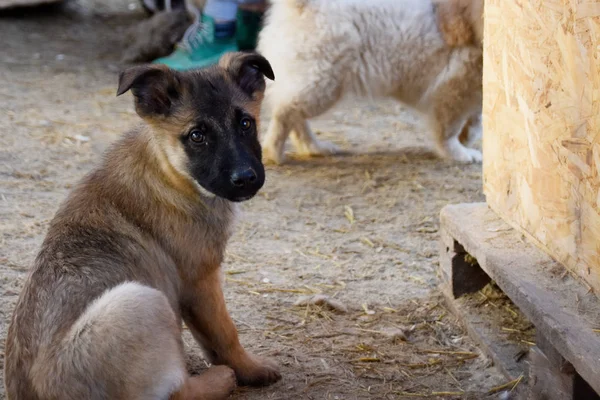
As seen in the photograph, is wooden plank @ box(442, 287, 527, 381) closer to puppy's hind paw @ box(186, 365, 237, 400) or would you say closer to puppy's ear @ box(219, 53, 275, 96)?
puppy's hind paw @ box(186, 365, 237, 400)

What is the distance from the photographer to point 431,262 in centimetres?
538

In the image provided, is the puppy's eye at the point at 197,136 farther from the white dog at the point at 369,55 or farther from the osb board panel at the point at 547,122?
the white dog at the point at 369,55

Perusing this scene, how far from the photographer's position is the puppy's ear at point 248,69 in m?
3.94

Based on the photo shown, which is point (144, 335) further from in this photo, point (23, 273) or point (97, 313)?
point (23, 273)

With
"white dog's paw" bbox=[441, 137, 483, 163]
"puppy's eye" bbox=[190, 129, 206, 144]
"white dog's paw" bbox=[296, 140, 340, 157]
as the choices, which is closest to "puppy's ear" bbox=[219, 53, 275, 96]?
"puppy's eye" bbox=[190, 129, 206, 144]

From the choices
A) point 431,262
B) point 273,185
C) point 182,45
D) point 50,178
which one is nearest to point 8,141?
point 50,178

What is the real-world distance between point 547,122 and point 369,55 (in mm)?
3489

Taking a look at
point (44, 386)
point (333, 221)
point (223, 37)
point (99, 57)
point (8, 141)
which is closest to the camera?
point (44, 386)

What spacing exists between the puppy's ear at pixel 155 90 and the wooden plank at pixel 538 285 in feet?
5.60

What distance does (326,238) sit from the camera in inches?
229

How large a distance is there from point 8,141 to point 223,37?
3.51 metres

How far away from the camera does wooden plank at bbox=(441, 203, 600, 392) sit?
10.4ft

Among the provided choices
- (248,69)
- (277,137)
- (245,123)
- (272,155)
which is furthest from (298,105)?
(245,123)

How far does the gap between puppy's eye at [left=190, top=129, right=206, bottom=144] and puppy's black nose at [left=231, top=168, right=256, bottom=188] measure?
0.23 m
